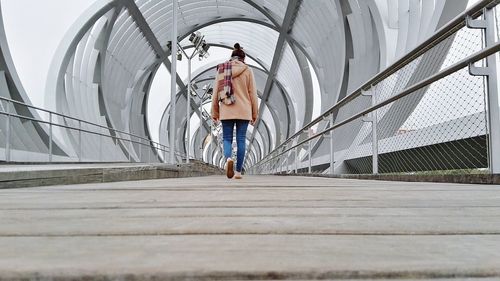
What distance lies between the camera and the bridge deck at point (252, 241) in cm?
90

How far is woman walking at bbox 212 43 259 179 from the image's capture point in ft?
19.9

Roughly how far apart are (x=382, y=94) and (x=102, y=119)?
16.6 m

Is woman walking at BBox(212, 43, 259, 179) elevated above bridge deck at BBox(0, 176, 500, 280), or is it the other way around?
woman walking at BBox(212, 43, 259, 179)

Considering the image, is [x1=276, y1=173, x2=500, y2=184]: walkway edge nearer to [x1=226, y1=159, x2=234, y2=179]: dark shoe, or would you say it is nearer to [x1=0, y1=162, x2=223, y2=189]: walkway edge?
[x1=226, y1=159, x2=234, y2=179]: dark shoe

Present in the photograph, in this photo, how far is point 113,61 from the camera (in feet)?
74.0

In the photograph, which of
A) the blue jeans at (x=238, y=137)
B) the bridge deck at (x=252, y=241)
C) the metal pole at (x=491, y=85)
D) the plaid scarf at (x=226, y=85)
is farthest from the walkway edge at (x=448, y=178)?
the plaid scarf at (x=226, y=85)

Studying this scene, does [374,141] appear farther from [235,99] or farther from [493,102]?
[493,102]

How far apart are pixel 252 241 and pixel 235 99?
195 inches

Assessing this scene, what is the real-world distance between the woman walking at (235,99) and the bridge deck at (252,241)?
13.4ft

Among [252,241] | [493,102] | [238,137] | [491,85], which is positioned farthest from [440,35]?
[252,241]

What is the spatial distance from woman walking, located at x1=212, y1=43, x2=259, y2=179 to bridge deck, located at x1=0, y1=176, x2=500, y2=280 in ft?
13.4

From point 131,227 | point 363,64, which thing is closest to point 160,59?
point 363,64

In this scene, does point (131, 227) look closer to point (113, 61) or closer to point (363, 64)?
point (363, 64)

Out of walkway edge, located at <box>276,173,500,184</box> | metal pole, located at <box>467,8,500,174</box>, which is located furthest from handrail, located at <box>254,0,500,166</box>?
walkway edge, located at <box>276,173,500,184</box>
